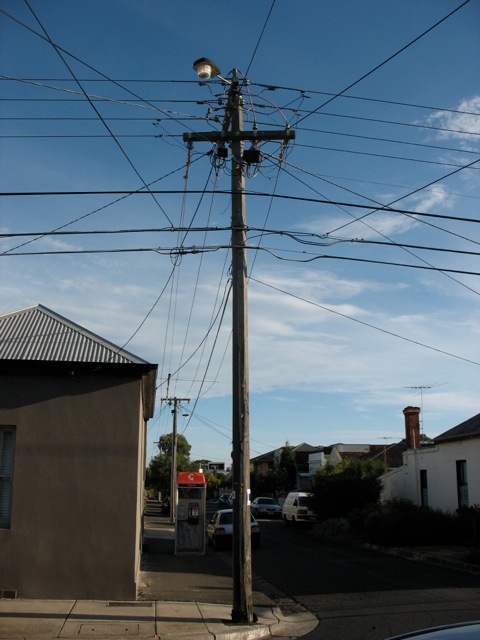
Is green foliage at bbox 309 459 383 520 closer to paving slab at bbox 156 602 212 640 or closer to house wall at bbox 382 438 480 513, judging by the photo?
house wall at bbox 382 438 480 513

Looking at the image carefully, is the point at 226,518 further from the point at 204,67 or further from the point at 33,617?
the point at 204,67

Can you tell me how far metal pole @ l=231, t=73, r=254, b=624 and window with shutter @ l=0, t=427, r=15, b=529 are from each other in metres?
4.02

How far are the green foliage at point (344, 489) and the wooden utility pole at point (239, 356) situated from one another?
862 inches

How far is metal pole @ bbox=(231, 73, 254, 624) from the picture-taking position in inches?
407

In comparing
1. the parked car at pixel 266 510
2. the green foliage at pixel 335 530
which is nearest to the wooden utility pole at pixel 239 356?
the green foliage at pixel 335 530

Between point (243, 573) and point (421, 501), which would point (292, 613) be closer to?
point (243, 573)

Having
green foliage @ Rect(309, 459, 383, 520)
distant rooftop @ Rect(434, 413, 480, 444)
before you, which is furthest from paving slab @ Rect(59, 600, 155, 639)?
green foliage @ Rect(309, 459, 383, 520)

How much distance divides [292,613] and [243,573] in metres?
1.65

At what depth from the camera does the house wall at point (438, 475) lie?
24.1 metres

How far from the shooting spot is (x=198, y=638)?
910cm

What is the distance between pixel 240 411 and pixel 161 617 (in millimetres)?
3394

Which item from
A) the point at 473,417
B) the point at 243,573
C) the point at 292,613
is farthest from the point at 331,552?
the point at 243,573

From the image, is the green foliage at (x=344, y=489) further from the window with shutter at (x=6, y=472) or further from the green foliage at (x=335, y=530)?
the window with shutter at (x=6, y=472)

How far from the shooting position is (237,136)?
39.8 feet
